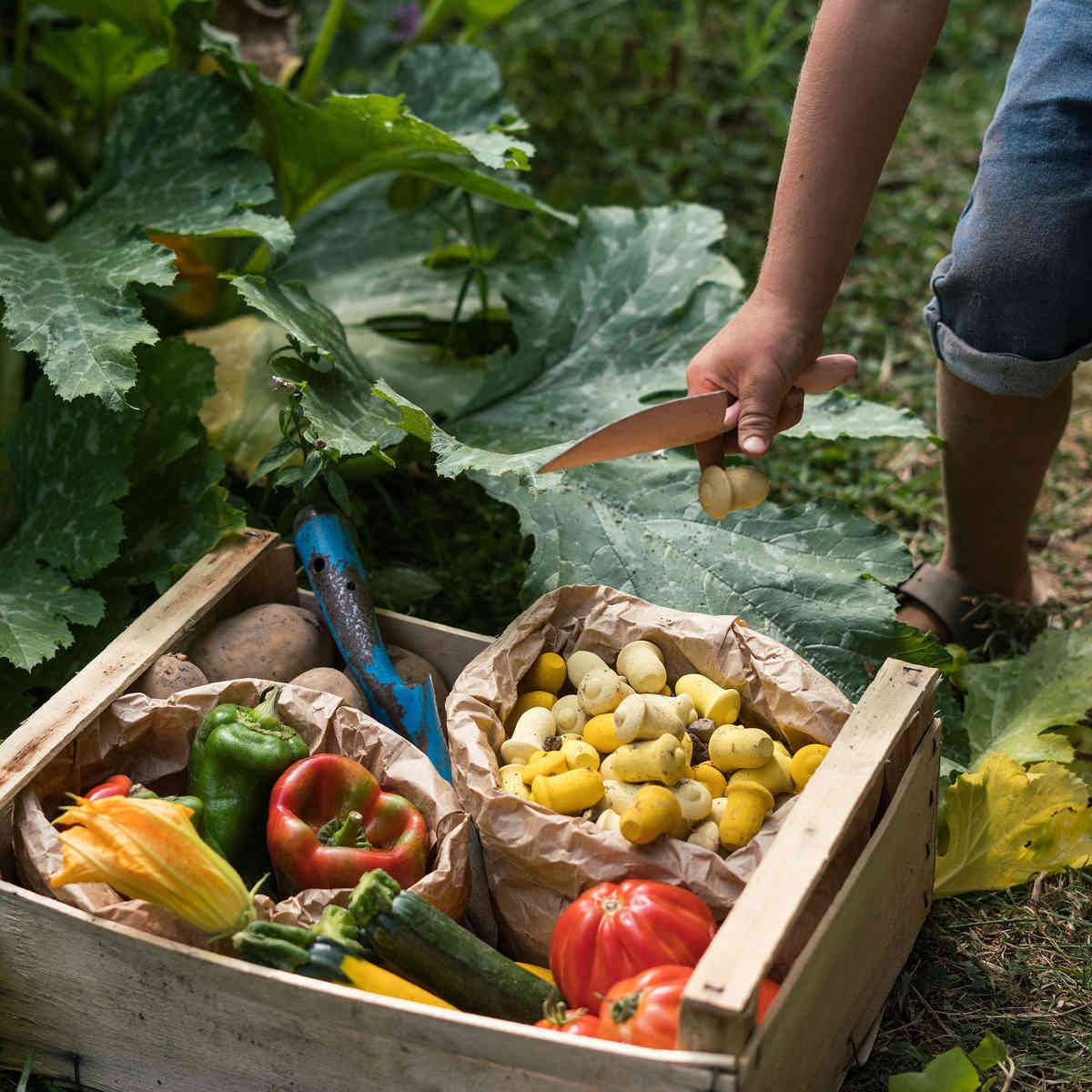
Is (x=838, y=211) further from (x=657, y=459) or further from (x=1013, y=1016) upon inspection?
(x=1013, y=1016)

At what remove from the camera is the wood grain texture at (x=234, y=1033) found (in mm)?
1233

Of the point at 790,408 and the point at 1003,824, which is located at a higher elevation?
the point at 790,408

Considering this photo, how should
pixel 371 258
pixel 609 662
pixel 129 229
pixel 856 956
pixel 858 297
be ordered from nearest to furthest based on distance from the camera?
pixel 856 956 < pixel 609 662 < pixel 129 229 < pixel 371 258 < pixel 858 297

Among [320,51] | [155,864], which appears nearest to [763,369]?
[155,864]

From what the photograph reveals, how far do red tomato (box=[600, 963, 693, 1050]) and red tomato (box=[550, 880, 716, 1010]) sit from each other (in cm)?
3

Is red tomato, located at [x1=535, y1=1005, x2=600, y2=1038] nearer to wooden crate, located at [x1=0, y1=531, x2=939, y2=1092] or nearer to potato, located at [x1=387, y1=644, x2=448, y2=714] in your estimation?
wooden crate, located at [x1=0, y1=531, x2=939, y2=1092]

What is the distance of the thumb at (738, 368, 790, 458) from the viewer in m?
1.63

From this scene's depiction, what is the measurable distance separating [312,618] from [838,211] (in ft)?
3.27

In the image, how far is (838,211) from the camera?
1679mm

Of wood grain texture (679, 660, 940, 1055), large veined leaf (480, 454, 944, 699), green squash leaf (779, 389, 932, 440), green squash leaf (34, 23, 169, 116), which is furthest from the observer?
green squash leaf (34, 23, 169, 116)

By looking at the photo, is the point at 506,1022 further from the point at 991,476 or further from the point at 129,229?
the point at 129,229

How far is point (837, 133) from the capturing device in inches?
64.7

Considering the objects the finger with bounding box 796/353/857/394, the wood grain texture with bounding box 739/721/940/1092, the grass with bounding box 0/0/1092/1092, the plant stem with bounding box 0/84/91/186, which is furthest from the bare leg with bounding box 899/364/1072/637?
the plant stem with bounding box 0/84/91/186

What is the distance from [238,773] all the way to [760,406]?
2.70 ft
